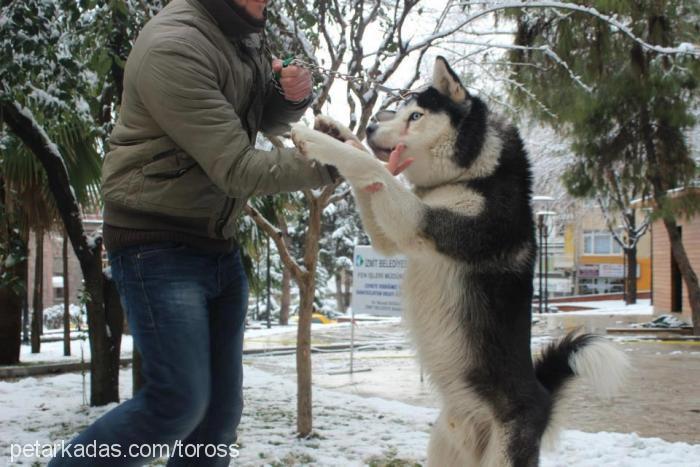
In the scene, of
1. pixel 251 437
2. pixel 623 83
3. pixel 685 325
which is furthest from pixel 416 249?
pixel 685 325

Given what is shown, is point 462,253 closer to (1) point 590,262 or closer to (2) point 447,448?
(2) point 447,448

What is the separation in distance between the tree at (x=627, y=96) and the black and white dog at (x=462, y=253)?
20.6 ft

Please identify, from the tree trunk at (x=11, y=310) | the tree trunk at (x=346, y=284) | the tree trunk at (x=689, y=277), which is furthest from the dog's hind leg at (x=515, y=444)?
the tree trunk at (x=346, y=284)

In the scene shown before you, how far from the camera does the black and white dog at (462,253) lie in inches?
89.7

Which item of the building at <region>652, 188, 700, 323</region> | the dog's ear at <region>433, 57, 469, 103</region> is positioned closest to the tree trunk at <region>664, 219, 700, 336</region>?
the building at <region>652, 188, 700, 323</region>

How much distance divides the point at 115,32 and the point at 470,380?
3.82 m

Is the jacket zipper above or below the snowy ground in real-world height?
above

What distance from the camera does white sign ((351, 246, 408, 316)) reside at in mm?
8703

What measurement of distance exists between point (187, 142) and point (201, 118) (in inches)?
3.4

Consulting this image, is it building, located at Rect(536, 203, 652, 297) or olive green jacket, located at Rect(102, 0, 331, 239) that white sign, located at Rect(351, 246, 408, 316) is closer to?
olive green jacket, located at Rect(102, 0, 331, 239)

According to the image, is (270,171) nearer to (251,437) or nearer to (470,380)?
(470,380)

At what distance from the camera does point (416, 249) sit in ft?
7.58

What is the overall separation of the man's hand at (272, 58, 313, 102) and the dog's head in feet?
0.98

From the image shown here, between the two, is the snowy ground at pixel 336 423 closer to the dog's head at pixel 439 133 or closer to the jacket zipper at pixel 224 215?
the dog's head at pixel 439 133
